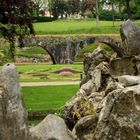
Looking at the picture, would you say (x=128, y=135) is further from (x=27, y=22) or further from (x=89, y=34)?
(x=89, y=34)

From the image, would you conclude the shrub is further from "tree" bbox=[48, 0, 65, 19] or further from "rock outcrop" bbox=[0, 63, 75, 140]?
"tree" bbox=[48, 0, 65, 19]

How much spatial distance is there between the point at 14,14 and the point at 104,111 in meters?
18.8

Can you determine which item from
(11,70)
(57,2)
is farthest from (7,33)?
(57,2)

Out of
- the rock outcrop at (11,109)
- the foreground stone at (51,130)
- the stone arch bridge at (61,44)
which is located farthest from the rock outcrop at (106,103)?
the stone arch bridge at (61,44)

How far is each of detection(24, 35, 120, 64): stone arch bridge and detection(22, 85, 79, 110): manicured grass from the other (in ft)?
73.9

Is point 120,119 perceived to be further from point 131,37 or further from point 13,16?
point 13,16

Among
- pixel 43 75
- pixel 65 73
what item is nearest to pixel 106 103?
pixel 43 75

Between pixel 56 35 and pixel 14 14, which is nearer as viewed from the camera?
pixel 14 14

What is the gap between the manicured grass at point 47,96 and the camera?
2658 cm

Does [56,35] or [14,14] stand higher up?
[14,14]

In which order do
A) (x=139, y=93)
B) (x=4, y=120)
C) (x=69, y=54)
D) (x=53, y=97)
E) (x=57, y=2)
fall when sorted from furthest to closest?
(x=57, y=2) → (x=69, y=54) → (x=53, y=97) → (x=139, y=93) → (x=4, y=120)

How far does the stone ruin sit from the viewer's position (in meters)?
10.1

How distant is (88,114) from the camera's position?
560 inches

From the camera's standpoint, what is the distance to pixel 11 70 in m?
10.1
